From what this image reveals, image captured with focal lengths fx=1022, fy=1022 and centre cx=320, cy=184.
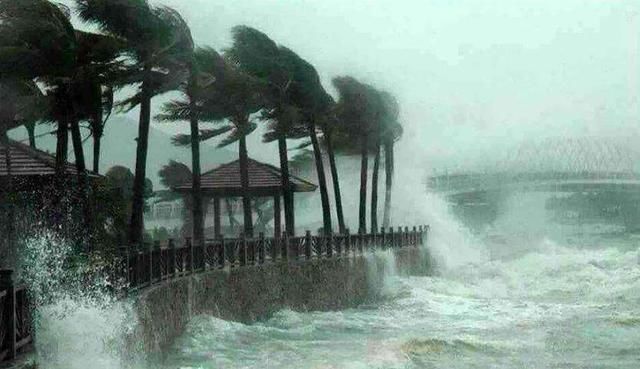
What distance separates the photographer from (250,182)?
34500 mm

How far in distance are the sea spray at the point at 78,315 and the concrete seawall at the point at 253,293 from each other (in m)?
0.77

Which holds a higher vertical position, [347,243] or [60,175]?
[60,175]

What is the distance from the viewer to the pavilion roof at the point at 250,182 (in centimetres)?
3397

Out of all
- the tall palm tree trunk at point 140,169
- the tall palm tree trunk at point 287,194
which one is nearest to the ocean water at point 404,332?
the tall palm tree trunk at point 140,169

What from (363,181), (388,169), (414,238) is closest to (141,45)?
(363,181)

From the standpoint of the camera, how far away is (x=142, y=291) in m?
15.4

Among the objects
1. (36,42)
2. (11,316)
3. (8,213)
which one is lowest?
(11,316)

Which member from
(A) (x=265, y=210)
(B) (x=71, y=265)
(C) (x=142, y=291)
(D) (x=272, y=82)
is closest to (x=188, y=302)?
(C) (x=142, y=291)

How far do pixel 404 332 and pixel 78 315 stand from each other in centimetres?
1133

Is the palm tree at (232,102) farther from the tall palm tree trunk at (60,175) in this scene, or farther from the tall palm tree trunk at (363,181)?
the tall palm tree trunk at (363,181)

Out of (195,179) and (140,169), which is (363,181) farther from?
(140,169)

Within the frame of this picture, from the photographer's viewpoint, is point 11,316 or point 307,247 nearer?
point 11,316

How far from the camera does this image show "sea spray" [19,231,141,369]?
35.2 feet

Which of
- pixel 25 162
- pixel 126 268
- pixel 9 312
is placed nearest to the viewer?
pixel 9 312
